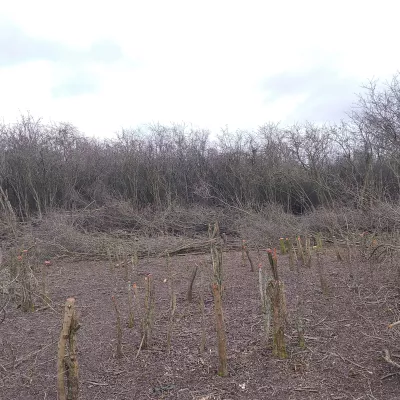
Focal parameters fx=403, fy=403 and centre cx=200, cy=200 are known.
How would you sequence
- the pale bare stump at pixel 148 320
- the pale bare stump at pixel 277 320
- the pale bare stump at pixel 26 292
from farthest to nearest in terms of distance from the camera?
the pale bare stump at pixel 26 292, the pale bare stump at pixel 148 320, the pale bare stump at pixel 277 320

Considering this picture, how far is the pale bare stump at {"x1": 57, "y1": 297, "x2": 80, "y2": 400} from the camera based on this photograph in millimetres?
2564

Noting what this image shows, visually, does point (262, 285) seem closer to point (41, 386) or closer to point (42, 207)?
point (41, 386)

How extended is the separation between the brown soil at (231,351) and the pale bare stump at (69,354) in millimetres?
690

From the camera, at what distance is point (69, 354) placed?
2.61m

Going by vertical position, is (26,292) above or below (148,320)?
above

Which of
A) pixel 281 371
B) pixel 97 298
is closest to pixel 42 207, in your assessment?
pixel 97 298

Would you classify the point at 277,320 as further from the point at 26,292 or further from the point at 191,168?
the point at 191,168

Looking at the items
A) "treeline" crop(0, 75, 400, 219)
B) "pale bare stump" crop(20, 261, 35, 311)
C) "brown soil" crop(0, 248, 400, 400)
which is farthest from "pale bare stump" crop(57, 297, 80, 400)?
"treeline" crop(0, 75, 400, 219)

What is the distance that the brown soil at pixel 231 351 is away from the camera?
10.8 feet

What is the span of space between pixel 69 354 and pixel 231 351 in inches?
72.9

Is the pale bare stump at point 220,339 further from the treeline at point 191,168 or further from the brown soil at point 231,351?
the treeline at point 191,168

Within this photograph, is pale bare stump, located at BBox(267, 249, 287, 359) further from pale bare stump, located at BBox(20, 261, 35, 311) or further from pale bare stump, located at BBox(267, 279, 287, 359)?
pale bare stump, located at BBox(20, 261, 35, 311)

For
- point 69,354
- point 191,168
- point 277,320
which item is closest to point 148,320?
point 277,320

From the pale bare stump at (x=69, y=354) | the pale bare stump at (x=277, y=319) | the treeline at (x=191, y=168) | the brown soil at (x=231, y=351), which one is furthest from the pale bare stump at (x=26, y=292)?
the treeline at (x=191, y=168)
